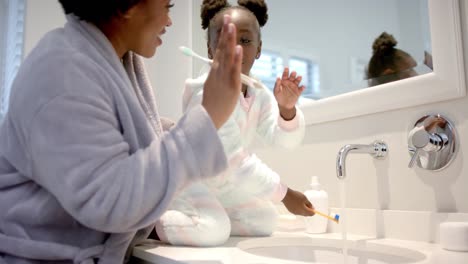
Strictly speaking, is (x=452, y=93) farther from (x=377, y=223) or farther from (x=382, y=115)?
(x=377, y=223)

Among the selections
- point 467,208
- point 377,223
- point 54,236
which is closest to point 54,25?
point 54,236

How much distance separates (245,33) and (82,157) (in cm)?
60

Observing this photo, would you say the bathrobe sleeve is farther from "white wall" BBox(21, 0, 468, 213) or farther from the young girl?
"white wall" BBox(21, 0, 468, 213)

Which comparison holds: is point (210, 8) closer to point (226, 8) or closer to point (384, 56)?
point (226, 8)

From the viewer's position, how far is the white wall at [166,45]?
1.57 metres

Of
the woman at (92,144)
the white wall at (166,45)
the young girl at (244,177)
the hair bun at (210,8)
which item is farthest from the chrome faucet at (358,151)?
the white wall at (166,45)

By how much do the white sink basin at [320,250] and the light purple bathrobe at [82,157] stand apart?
0.34 m

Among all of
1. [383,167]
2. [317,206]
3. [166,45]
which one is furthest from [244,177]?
[166,45]

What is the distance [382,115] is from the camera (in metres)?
0.95

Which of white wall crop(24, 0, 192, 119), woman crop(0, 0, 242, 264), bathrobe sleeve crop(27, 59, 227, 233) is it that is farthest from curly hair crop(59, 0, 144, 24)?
white wall crop(24, 0, 192, 119)

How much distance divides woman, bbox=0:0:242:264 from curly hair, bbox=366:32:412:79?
20.8 inches

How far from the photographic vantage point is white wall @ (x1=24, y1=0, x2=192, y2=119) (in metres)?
1.57

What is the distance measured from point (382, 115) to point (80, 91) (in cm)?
69

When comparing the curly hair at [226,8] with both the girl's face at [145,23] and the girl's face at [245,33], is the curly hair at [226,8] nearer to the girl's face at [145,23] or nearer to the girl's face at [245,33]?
the girl's face at [245,33]
